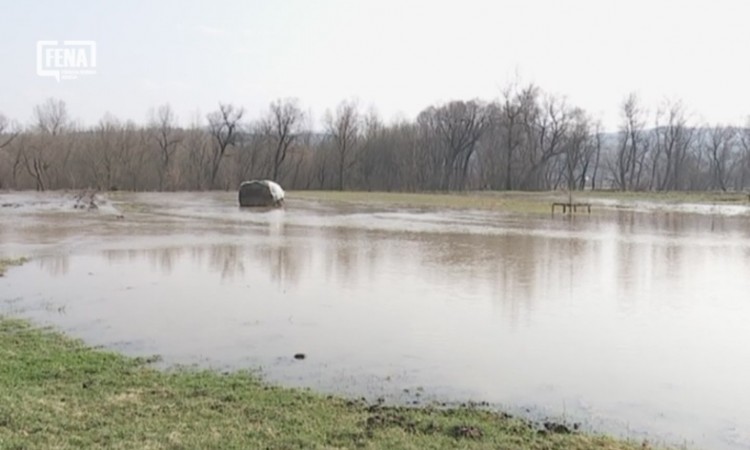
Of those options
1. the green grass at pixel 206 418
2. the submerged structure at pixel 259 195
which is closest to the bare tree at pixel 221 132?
the submerged structure at pixel 259 195

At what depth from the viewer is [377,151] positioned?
275ft

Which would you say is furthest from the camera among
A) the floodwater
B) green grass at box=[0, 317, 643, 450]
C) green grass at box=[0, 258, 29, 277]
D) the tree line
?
the tree line

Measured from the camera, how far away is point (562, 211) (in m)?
42.2

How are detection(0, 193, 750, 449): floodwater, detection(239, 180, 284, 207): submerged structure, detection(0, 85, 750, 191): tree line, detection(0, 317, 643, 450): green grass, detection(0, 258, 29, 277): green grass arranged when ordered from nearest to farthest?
detection(0, 317, 643, 450): green grass → detection(0, 193, 750, 449): floodwater → detection(0, 258, 29, 277): green grass → detection(239, 180, 284, 207): submerged structure → detection(0, 85, 750, 191): tree line

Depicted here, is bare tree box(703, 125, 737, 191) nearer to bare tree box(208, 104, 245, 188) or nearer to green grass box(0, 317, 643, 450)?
bare tree box(208, 104, 245, 188)

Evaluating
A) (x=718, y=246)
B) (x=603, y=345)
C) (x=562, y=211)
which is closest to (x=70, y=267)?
(x=603, y=345)

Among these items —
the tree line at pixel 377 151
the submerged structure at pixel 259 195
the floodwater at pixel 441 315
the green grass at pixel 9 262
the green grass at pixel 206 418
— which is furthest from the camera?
the tree line at pixel 377 151

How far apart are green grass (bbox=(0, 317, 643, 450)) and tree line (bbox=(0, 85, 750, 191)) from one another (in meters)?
70.4

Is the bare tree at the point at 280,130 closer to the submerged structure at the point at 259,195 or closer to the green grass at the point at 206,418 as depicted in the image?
the submerged structure at the point at 259,195

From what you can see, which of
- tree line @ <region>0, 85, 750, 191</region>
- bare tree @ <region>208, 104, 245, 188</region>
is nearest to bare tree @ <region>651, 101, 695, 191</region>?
tree line @ <region>0, 85, 750, 191</region>

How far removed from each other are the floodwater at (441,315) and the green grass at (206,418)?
2.19ft

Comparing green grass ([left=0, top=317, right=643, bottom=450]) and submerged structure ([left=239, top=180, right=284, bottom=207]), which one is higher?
submerged structure ([left=239, top=180, right=284, bottom=207])

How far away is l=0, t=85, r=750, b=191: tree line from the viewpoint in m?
76.3

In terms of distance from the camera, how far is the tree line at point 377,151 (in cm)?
7631
